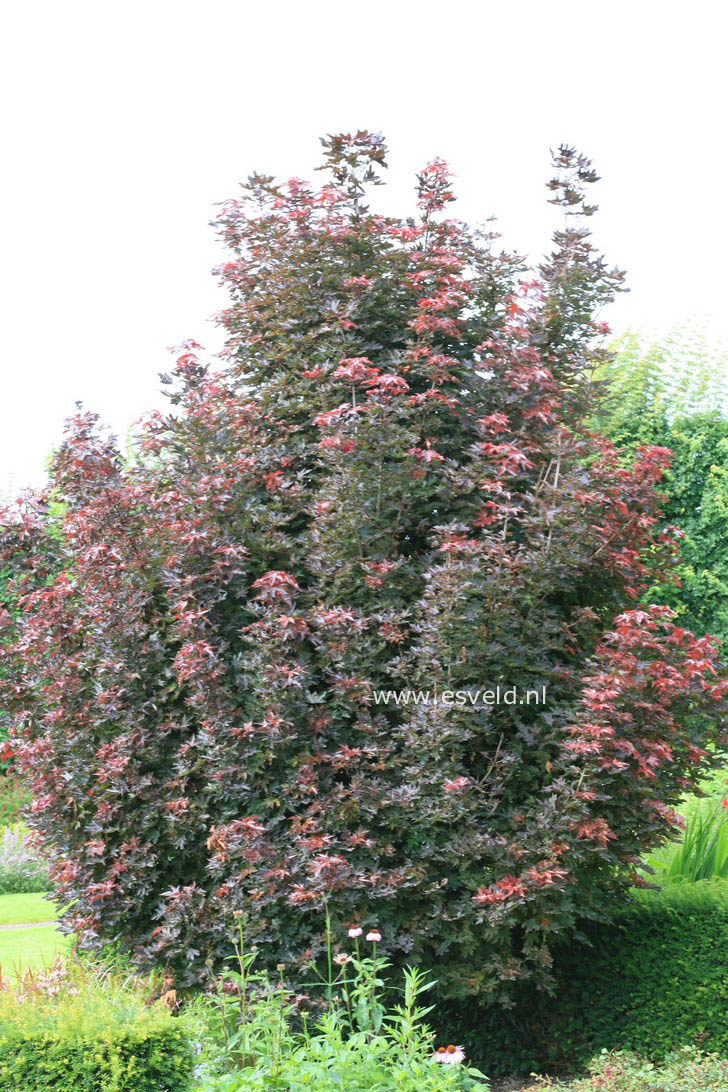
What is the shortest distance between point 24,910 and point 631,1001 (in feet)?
22.5

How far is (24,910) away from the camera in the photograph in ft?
34.2

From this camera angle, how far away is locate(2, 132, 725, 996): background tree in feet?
16.2

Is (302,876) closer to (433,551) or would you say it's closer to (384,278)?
(433,551)

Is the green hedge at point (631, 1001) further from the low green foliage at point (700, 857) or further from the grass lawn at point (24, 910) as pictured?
the grass lawn at point (24, 910)

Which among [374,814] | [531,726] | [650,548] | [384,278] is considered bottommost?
[374,814]

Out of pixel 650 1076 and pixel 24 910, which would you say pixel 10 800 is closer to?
pixel 24 910

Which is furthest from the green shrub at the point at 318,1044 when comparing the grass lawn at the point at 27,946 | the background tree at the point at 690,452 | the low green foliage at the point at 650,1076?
the background tree at the point at 690,452

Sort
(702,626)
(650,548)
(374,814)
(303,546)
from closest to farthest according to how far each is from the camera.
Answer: (374,814), (303,546), (650,548), (702,626)

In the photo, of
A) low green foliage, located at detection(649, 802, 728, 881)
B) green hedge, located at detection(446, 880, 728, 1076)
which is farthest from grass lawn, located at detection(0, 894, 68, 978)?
low green foliage, located at detection(649, 802, 728, 881)

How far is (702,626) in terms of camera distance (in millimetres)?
12867

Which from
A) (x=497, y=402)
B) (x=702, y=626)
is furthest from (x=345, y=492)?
(x=702, y=626)

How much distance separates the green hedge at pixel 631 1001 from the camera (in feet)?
18.9

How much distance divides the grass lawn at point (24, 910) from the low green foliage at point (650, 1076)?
236 inches

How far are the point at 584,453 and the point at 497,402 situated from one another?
1.79 ft
